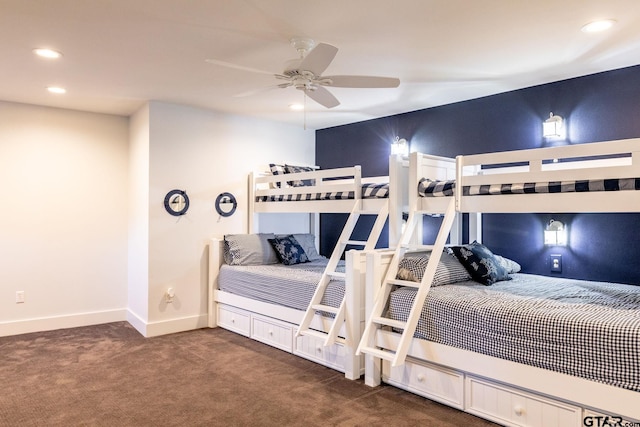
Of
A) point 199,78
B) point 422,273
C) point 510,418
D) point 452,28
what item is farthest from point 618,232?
point 199,78

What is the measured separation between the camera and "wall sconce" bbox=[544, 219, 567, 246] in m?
3.75

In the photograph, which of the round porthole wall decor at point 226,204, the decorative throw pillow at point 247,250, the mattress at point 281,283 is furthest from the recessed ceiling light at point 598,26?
the round porthole wall decor at point 226,204

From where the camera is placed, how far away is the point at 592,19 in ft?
8.56

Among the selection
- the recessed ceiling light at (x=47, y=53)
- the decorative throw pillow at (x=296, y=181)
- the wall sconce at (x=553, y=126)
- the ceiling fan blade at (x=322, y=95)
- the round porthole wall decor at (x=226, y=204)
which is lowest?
the round porthole wall decor at (x=226, y=204)

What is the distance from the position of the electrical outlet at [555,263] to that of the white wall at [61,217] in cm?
441

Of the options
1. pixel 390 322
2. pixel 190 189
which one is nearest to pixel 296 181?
pixel 190 189

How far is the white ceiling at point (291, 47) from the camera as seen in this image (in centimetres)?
248

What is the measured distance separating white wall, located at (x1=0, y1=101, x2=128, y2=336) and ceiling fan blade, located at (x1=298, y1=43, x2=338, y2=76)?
127 inches

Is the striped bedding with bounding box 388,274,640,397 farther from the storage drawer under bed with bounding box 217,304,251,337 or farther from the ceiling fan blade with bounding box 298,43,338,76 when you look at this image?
the storage drawer under bed with bounding box 217,304,251,337

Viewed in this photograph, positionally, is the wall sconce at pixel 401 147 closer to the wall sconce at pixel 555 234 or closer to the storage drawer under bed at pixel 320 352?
the wall sconce at pixel 555 234

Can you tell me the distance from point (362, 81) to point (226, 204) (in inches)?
99.9

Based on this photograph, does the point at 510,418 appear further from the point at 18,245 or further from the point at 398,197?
the point at 18,245

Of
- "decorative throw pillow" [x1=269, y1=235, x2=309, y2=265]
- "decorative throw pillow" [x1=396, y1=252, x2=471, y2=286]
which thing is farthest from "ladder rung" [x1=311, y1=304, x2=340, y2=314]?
"decorative throw pillow" [x1=269, y1=235, x2=309, y2=265]

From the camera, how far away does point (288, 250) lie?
475 centimetres
